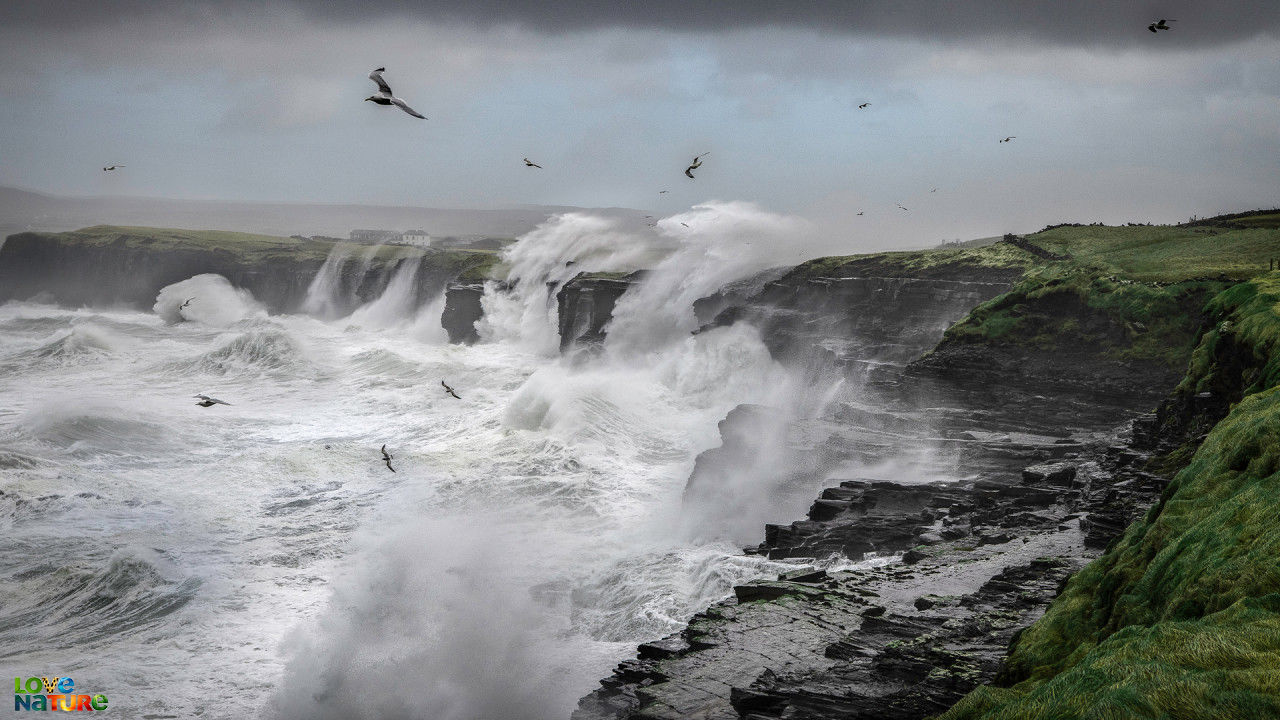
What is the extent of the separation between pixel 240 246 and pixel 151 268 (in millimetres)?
10081

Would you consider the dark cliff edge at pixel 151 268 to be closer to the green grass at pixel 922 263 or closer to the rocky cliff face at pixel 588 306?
the rocky cliff face at pixel 588 306

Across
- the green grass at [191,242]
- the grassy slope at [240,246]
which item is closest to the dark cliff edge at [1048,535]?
the grassy slope at [240,246]

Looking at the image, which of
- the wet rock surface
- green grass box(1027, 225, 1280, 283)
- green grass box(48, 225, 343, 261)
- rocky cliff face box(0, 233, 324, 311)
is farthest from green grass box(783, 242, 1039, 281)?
green grass box(48, 225, 343, 261)

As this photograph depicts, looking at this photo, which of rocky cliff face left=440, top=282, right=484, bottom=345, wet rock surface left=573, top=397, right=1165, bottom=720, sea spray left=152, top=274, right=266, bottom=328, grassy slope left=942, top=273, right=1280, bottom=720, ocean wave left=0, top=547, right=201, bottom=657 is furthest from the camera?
sea spray left=152, top=274, right=266, bottom=328

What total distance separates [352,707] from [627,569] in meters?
8.17

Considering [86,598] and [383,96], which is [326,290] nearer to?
[86,598]

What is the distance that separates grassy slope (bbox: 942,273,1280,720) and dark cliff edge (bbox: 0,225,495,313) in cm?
8519

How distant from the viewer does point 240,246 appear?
102062 mm

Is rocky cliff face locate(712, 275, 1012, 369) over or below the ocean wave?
over

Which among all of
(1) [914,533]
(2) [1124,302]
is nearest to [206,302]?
(2) [1124,302]

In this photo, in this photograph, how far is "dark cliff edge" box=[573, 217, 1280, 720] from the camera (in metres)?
7.29

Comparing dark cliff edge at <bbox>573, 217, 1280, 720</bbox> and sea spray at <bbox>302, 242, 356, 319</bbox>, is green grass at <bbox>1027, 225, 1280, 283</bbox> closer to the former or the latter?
dark cliff edge at <bbox>573, 217, 1280, 720</bbox>

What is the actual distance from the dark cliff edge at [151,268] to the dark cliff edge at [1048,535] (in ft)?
214

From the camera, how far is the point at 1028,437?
29422 mm
